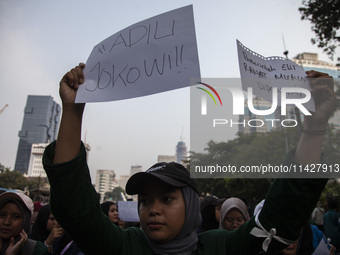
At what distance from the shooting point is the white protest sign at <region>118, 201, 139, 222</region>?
4078 millimetres

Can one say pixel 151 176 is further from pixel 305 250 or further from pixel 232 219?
pixel 305 250

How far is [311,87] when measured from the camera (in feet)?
4.61

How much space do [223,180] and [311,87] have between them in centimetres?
2592

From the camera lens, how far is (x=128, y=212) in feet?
13.6

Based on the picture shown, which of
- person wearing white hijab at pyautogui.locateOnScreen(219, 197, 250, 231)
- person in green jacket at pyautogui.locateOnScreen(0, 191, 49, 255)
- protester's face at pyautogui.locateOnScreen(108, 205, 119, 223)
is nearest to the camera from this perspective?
person in green jacket at pyautogui.locateOnScreen(0, 191, 49, 255)

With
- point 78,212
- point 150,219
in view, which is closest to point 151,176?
point 150,219

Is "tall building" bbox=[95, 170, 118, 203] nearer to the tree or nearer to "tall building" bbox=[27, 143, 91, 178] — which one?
"tall building" bbox=[27, 143, 91, 178]

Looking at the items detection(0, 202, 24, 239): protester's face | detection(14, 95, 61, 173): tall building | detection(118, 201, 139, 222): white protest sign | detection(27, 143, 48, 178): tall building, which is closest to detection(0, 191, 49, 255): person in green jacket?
detection(0, 202, 24, 239): protester's face

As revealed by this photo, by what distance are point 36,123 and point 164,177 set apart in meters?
164

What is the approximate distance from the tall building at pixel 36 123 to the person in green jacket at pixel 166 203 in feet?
505

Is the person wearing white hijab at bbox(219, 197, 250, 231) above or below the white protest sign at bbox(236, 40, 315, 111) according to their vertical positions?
below

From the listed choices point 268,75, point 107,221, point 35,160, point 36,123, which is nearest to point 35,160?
point 35,160

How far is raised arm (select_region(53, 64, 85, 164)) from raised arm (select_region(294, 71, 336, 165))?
38.8 inches

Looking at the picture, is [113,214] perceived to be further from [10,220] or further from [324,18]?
[324,18]
